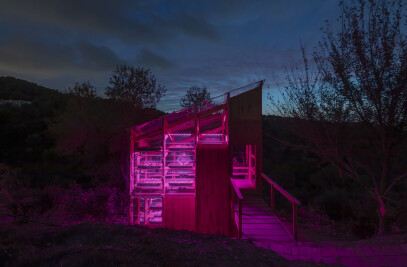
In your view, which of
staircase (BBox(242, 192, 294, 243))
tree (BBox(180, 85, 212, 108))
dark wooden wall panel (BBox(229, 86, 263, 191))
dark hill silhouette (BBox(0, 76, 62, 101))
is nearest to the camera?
staircase (BBox(242, 192, 294, 243))

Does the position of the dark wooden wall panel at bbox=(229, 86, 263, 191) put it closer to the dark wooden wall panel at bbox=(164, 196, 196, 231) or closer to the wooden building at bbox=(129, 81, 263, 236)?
the wooden building at bbox=(129, 81, 263, 236)

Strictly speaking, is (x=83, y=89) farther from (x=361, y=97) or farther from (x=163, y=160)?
(x=361, y=97)

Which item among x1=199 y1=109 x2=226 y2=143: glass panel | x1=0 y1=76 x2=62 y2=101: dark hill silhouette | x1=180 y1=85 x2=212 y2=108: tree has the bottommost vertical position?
x1=199 y1=109 x2=226 y2=143: glass panel

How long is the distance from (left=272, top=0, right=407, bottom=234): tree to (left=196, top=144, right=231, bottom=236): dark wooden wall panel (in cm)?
234

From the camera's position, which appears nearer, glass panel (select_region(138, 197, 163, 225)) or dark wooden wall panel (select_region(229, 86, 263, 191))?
glass panel (select_region(138, 197, 163, 225))

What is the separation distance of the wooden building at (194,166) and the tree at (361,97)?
1.71 metres

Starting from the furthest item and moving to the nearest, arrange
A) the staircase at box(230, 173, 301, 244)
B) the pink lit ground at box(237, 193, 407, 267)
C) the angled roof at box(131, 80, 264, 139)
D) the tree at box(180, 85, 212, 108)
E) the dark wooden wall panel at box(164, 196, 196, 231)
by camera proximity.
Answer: the tree at box(180, 85, 212, 108) → the angled roof at box(131, 80, 264, 139) → the dark wooden wall panel at box(164, 196, 196, 231) → the staircase at box(230, 173, 301, 244) → the pink lit ground at box(237, 193, 407, 267)

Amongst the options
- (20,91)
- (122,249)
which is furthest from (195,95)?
(20,91)

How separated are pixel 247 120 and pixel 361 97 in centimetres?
356

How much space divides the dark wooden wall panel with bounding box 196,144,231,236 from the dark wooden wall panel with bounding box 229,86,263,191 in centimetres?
Answer: 91

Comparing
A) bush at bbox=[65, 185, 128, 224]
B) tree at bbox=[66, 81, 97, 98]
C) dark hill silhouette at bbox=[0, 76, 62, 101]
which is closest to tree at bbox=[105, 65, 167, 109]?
tree at bbox=[66, 81, 97, 98]

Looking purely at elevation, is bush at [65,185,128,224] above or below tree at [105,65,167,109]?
below

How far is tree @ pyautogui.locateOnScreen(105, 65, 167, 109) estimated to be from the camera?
1758 centimetres

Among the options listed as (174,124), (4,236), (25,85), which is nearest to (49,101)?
(25,85)
